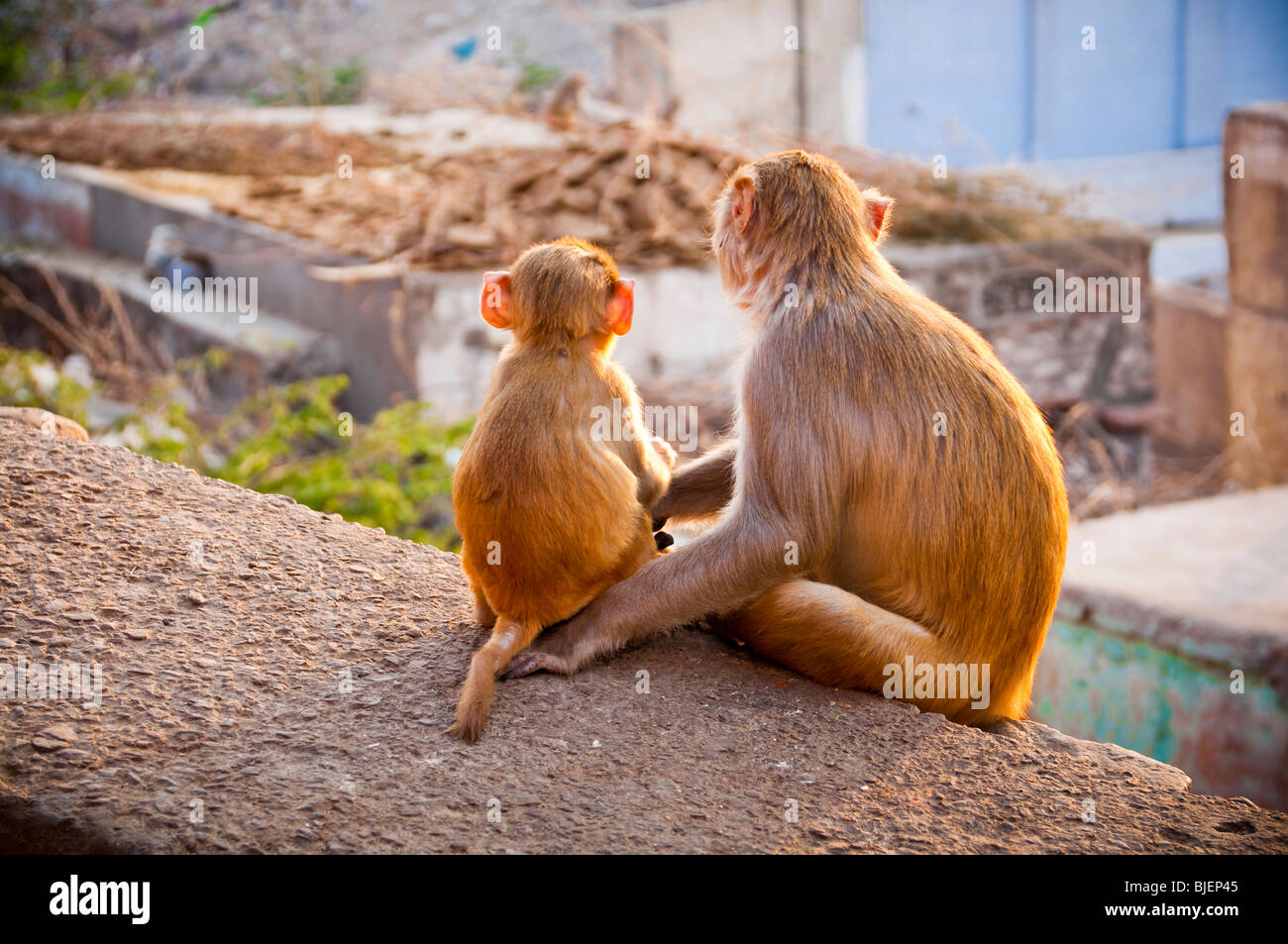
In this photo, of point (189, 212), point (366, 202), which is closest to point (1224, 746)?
point (366, 202)

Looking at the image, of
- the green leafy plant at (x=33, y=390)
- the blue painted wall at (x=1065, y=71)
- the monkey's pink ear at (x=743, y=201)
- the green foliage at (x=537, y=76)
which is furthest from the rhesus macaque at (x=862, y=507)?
the green foliage at (x=537, y=76)

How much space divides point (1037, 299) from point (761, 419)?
25.8 ft

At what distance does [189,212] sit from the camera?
10664 millimetres

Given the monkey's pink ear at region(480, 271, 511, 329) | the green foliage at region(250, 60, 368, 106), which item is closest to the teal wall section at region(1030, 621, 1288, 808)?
the monkey's pink ear at region(480, 271, 511, 329)

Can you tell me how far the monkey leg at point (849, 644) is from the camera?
10.7 feet

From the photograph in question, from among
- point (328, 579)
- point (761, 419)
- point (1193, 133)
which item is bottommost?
point (328, 579)

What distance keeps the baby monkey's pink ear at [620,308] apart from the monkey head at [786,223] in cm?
37

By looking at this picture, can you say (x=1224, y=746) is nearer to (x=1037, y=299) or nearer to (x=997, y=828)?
(x=997, y=828)

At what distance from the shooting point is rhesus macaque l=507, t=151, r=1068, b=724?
3219mm

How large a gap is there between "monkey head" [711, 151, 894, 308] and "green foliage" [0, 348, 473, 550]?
3815 mm

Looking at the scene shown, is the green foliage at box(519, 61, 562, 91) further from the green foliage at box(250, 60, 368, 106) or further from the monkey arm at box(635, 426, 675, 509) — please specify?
the monkey arm at box(635, 426, 675, 509)

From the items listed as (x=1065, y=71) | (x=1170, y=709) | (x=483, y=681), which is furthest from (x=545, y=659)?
(x=1065, y=71)

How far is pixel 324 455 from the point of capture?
7992 mm

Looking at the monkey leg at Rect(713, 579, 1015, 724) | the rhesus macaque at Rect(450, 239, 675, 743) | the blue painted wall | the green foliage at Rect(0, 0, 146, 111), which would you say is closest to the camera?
the rhesus macaque at Rect(450, 239, 675, 743)
